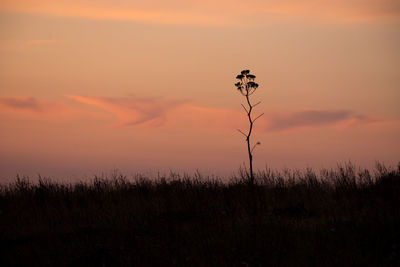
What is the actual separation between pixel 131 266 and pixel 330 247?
13.2ft

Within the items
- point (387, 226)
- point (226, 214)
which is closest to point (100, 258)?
point (226, 214)

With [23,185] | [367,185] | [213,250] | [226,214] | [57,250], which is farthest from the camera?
[23,185]

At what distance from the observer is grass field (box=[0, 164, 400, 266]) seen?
922 cm

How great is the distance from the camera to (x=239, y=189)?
53.9 ft

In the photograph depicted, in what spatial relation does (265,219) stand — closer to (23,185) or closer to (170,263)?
(170,263)

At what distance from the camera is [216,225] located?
37.6ft

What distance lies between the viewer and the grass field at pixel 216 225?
30.2 feet

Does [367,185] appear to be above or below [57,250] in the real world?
above

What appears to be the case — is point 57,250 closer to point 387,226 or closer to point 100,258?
point 100,258

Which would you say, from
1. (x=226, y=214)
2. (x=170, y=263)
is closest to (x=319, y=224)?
(x=226, y=214)

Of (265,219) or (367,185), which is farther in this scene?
(367,185)

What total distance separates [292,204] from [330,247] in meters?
4.90

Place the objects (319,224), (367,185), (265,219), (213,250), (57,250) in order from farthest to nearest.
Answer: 1. (367,185)
2. (265,219)
3. (319,224)
4. (57,250)
5. (213,250)

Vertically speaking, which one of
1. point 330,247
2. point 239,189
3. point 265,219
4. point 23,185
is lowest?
point 330,247
